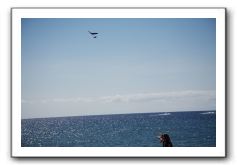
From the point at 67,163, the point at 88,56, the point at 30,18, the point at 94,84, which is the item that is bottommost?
the point at 67,163

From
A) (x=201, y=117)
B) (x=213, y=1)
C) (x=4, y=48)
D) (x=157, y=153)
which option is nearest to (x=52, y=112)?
(x=4, y=48)

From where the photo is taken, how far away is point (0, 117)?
209 cm

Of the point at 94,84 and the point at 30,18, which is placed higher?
the point at 30,18

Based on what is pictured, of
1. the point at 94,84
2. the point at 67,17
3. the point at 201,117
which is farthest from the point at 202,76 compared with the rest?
the point at 67,17

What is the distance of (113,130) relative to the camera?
2129 millimetres

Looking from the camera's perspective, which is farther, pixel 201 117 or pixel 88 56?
pixel 88 56

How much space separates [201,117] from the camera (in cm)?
199

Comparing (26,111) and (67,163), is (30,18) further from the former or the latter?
(67,163)

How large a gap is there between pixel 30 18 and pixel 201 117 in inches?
53.0

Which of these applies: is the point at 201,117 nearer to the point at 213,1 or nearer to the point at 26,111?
the point at 213,1

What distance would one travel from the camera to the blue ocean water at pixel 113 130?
80.7 inches

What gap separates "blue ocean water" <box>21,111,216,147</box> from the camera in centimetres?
205

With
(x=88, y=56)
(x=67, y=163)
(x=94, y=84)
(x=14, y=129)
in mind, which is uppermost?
(x=88, y=56)

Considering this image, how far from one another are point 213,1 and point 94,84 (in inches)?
39.8
